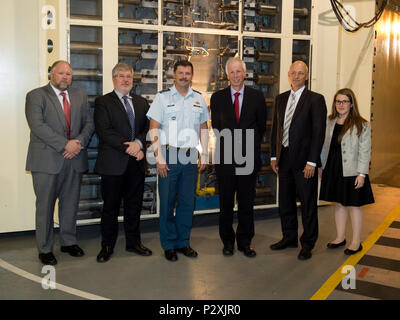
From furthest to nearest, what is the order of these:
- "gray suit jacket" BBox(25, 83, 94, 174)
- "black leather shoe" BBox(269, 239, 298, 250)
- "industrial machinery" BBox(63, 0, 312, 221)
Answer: "industrial machinery" BBox(63, 0, 312, 221) → "black leather shoe" BBox(269, 239, 298, 250) → "gray suit jacket" BBox(25, 83, 94, 174)

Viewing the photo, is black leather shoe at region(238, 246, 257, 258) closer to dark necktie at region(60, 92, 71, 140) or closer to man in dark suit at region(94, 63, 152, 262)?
man in dark suit at region(94, 63, 152, 262)

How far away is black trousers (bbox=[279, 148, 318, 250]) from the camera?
153 inches

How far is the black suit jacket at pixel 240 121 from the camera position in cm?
379

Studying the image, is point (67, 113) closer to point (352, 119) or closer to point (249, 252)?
point (249, 252)

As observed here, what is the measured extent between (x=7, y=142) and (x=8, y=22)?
1226 mm

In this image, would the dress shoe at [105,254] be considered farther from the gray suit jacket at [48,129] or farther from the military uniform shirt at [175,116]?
the military uniform shirt at [175,116]

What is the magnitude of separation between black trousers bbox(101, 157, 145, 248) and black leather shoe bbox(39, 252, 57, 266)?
0.45 m

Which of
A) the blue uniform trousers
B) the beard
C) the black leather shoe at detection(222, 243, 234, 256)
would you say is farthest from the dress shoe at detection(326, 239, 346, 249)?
the beard

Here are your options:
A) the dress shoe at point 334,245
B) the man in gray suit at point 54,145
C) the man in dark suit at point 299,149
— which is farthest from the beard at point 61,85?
the dress shoe at point 334,245

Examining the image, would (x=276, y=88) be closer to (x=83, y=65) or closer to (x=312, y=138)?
(x=312, y=138)

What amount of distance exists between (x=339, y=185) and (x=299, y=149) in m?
0.54

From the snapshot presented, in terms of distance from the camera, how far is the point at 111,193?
12.2ft

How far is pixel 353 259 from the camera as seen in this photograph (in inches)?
152
